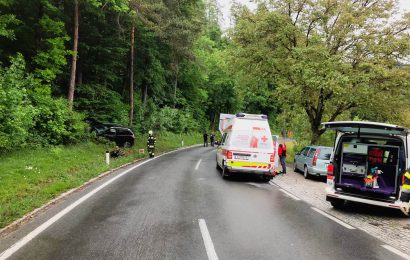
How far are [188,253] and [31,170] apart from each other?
8530 mm

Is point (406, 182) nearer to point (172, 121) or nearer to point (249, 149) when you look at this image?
point (249, 149)

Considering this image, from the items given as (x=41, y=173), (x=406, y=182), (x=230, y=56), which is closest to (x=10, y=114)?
(x=41, y=173)

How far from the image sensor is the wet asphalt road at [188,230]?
543cm

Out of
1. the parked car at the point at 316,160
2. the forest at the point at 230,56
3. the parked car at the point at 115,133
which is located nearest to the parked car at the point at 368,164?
the parked car at the point at 316,160

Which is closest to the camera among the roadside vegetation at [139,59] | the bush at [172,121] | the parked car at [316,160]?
the roadside vegetation at [139,59]

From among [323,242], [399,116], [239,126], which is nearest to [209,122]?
[399,116]

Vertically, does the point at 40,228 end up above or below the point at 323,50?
below

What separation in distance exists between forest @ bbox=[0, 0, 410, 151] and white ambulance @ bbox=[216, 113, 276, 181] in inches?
238

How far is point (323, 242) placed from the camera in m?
6.25

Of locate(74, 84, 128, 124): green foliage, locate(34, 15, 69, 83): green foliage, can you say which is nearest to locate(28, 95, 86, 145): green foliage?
locate(34, 15, 69, 83): green foliage

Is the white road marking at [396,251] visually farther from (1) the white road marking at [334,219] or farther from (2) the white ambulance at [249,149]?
(2) the white ambulance at [249,149]

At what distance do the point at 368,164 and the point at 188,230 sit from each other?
587 cm

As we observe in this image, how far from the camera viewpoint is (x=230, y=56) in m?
24.3

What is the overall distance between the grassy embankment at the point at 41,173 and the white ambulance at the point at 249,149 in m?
5.48
